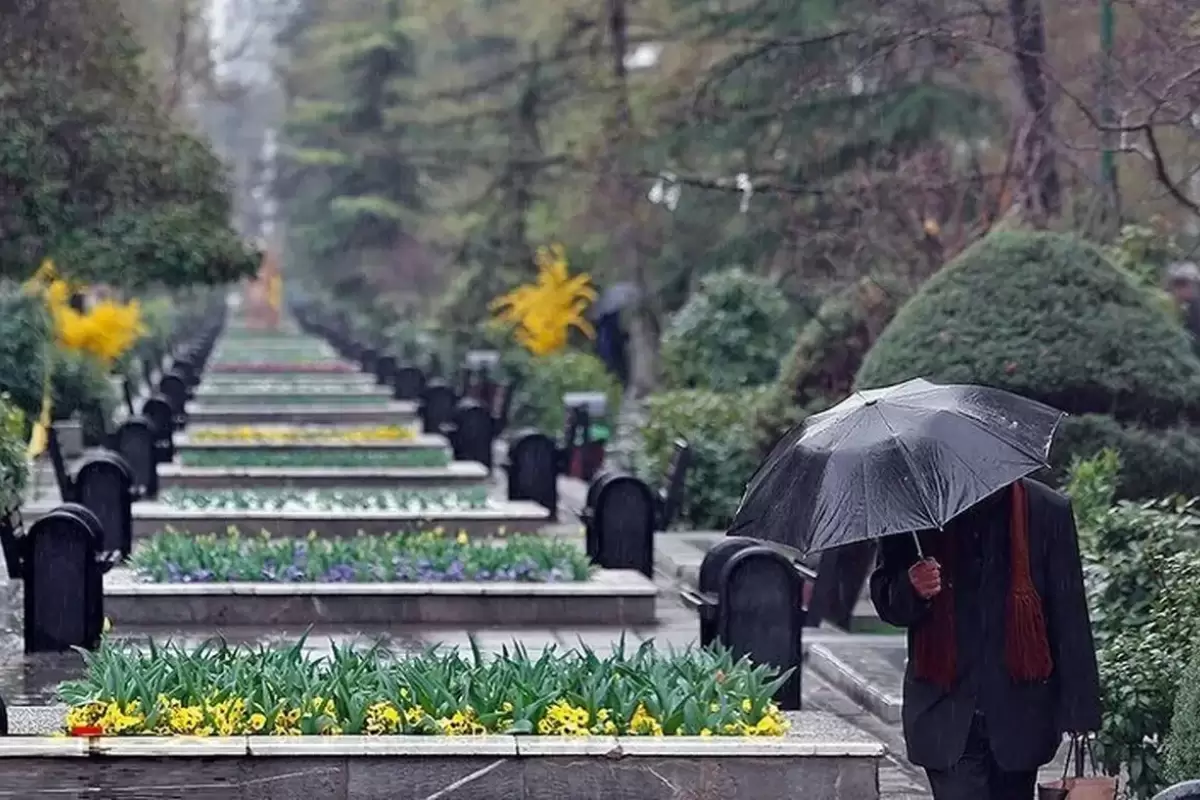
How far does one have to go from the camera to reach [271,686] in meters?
8.46

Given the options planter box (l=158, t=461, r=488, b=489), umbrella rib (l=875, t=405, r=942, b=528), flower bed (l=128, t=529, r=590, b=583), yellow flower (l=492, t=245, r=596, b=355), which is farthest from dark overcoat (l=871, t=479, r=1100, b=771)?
yellow flower (l=492, t=245, r=596, b=355)

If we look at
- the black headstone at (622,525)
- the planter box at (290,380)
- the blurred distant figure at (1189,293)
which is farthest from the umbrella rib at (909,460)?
the planter box at (290,380)

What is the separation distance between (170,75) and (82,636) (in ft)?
120

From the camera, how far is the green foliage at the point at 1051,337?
1372 cm

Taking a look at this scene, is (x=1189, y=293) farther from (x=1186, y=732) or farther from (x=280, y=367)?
(x=1186, y=732)

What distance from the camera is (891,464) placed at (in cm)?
709

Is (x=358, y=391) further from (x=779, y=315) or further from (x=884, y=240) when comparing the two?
(x=884, y=240)

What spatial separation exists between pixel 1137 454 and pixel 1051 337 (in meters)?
0.95

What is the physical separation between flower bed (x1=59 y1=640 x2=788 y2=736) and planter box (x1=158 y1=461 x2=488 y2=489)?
12.8 metres

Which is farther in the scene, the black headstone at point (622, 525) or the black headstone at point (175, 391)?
the black headstone at point (175, 391)

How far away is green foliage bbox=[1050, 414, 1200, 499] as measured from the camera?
13.4 meters

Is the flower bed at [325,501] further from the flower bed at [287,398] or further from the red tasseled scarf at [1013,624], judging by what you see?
the flower bed at [287,398]

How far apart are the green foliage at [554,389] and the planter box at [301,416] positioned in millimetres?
1689

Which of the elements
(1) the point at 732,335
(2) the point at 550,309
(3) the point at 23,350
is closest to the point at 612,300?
(2) the point at 550,309
